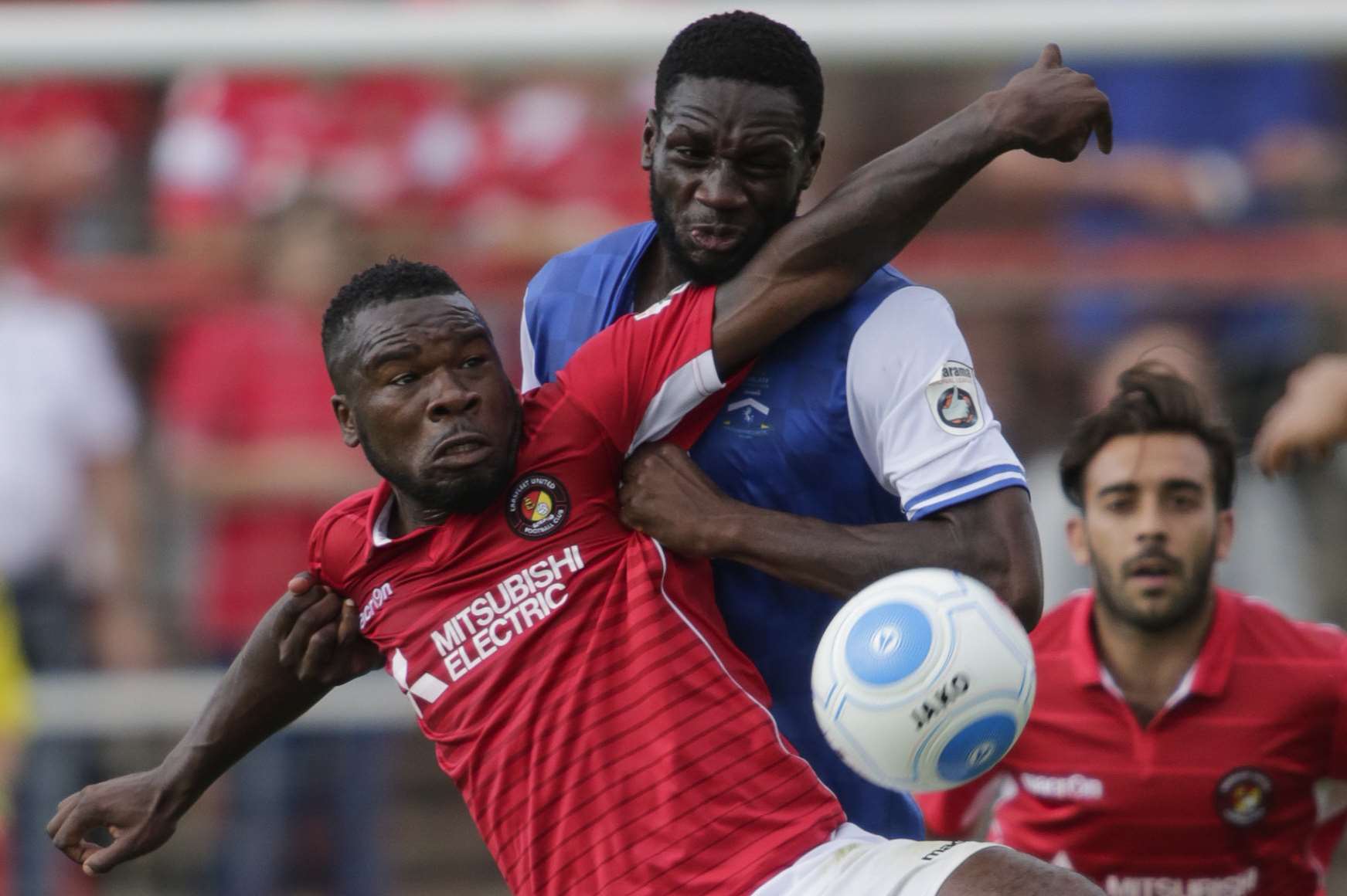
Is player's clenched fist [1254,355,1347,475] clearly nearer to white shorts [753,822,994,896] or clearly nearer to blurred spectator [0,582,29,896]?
white shorts [753,822,994,896]

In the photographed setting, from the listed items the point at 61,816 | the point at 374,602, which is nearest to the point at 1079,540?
the point at 374,602

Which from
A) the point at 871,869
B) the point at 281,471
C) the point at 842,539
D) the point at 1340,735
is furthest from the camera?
the point at 281,471

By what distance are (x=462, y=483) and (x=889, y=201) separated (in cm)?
91

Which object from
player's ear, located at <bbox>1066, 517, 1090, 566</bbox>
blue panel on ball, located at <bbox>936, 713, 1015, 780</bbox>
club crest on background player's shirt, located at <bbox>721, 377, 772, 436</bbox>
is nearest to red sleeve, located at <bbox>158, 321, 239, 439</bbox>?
player's ear, located at <bbox>1066, 517, 1090, 566</bbox>

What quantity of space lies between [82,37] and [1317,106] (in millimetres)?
4601

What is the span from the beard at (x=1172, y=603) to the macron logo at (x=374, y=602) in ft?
5.97

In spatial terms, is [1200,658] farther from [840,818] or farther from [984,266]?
[984,266]

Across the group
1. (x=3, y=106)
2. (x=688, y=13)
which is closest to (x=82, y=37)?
(x=3, y=106)

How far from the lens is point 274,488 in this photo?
273 inches

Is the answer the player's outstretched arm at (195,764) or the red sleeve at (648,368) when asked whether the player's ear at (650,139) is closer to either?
the red sleeve at (648,368)

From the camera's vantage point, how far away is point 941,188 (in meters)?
3.60

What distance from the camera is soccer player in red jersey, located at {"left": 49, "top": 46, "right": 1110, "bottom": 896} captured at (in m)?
3.57

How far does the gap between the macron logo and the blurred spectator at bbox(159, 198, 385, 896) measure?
9.95ft

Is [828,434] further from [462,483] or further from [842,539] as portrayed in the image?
[462,483]
